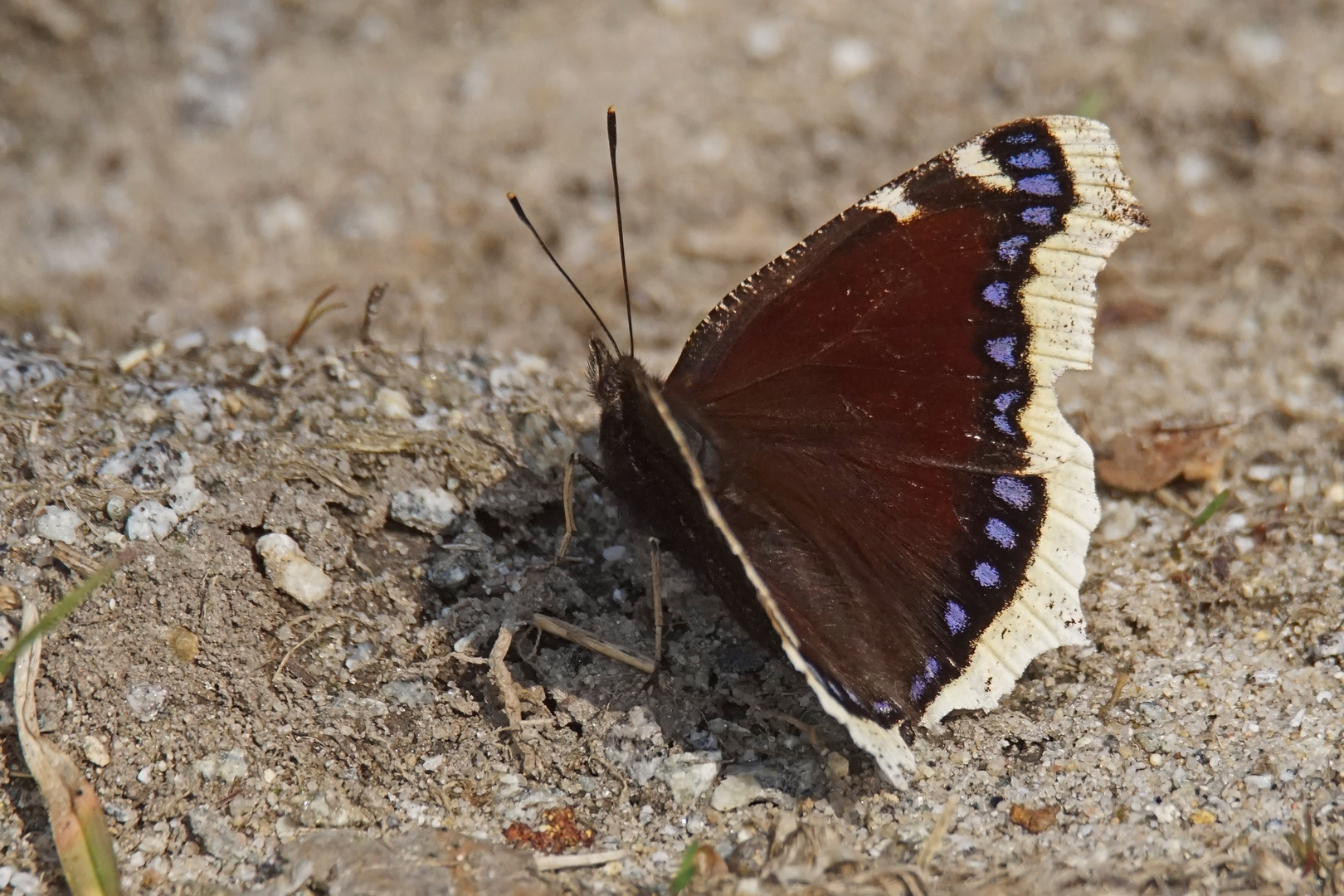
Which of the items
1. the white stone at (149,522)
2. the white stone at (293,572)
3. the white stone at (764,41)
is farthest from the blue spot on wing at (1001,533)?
the white stone at (764,41)

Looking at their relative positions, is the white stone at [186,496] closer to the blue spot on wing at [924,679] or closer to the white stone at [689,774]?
the white stone at [689,774]

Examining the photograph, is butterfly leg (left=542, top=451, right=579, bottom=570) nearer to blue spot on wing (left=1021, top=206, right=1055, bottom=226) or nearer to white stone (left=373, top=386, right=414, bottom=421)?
white stone (left=373, top=386, right=414, bottom=421)

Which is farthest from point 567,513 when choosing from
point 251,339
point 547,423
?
point 251,339

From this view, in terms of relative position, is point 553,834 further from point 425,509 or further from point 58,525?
point 58,525

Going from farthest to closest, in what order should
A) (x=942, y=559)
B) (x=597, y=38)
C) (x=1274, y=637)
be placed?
(x=597, y=38)
(x=1274, y=637)
(x=942, y=559)

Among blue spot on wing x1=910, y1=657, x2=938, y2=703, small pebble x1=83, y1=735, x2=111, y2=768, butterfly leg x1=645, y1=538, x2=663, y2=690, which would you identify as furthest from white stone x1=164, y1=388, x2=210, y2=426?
blue spot on wing x1=910, y1=657, x2=938, y2=703

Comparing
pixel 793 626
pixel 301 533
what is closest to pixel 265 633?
pixel 301 533

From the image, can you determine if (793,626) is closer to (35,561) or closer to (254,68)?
(35,561)
